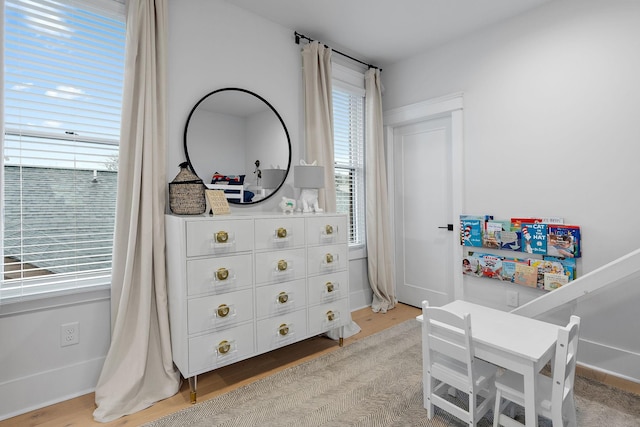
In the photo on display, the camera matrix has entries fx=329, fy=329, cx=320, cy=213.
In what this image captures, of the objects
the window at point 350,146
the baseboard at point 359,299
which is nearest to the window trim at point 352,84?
the window at point 350,146

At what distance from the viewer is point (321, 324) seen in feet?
8.12

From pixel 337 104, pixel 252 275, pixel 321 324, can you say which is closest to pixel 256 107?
pixel 337 104

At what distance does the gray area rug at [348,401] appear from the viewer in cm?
176

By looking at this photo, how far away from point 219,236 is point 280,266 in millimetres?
480

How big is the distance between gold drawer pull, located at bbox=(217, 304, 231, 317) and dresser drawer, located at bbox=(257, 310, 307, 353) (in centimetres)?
26

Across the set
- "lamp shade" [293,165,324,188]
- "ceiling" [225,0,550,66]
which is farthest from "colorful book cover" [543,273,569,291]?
"ceiling" [225,0,550,66]

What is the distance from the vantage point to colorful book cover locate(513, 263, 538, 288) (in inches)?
103

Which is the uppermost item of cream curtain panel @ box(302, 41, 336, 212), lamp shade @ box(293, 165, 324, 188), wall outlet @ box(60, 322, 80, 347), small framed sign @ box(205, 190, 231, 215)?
cream curtain panel @ box(302, 41, 336, 212)

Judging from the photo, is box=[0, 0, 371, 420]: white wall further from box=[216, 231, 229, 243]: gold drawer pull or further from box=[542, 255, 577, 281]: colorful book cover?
box=[542, 255, 577, 281]: colorful book cover

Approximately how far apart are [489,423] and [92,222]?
2561 millimetres

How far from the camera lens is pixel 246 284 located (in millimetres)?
2094

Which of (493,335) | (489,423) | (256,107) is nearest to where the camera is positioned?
(493,335)

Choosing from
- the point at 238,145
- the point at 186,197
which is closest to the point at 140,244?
the point at 186,197

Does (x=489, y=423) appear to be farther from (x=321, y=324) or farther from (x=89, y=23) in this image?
(x=89, y=23)
